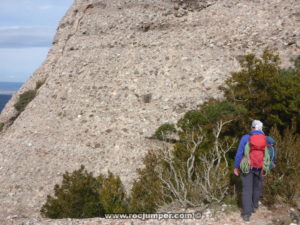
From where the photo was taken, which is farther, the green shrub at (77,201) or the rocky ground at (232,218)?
the green shrub at (77,201)

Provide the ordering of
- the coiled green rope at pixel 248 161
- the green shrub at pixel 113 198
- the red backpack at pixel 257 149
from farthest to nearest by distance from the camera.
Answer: the green shrub at pixel 113 198 < the coiled green rope at pixel 248 161 < the red backpack at pixel 257 149

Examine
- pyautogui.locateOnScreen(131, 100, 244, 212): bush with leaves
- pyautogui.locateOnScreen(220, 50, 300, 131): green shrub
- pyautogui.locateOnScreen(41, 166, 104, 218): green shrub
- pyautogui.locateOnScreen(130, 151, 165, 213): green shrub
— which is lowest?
pyautogui.locateOnScreen(41, 166, 104, 218): green shrub

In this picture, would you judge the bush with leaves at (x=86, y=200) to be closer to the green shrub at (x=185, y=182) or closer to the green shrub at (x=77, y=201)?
the green shrub at (x=77, y=201)

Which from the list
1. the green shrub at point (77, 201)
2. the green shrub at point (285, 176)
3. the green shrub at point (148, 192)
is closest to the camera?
the green shrub at point (285, 176)

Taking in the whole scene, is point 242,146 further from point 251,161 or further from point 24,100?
point 24,100

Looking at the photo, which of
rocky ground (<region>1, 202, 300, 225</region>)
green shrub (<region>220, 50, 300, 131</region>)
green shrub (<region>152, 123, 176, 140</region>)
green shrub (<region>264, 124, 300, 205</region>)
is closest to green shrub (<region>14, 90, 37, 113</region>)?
green shrub (<region>152, 123, 176, 140</region>)

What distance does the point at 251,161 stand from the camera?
21.1 feet

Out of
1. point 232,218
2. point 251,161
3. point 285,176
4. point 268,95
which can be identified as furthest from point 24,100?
point 251,161

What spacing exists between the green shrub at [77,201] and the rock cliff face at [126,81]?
1.70 meters

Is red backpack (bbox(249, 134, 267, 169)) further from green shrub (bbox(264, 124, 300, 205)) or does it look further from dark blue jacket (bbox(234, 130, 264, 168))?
green shrub (bbox(264, 124, 300, 205))

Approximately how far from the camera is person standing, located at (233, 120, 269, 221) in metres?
6.35

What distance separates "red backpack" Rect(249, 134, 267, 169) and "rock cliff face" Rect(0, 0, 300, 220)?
7.25 meters

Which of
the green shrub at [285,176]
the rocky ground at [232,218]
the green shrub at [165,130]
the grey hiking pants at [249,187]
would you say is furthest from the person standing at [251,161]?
the green shrub at [165,130]

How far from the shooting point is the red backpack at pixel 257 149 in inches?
248
